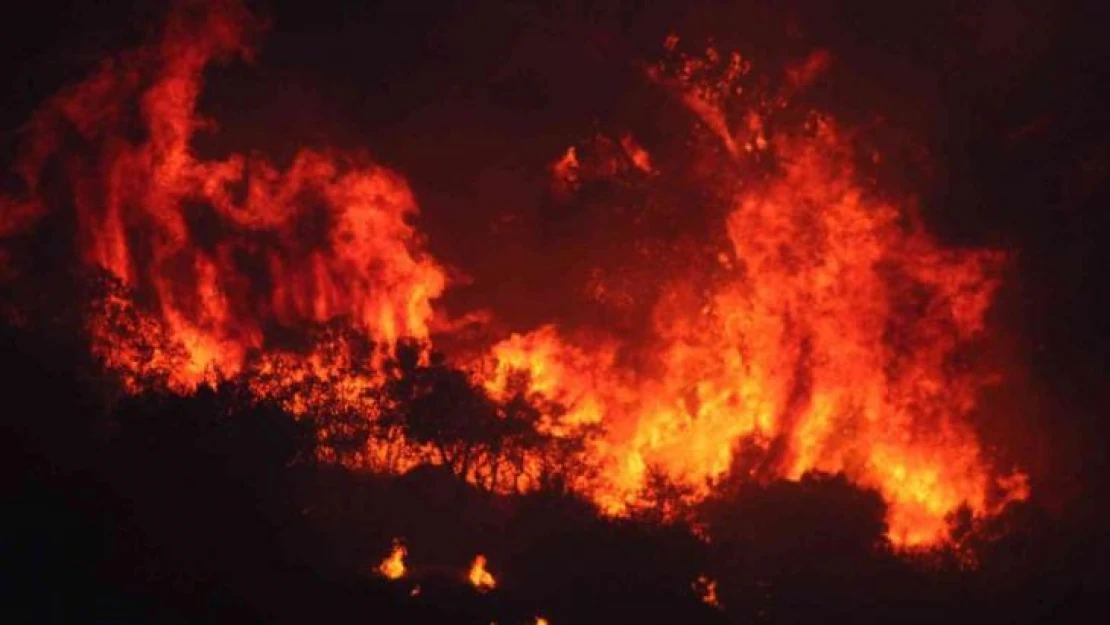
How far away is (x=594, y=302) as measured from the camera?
20.6 metres

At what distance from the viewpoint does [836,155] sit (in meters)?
20.0

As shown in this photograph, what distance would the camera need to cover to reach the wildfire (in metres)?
15.6

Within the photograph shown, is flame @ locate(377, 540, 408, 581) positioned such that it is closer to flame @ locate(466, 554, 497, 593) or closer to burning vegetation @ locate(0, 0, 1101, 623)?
flame @ locate(466, 554, 497, 593)

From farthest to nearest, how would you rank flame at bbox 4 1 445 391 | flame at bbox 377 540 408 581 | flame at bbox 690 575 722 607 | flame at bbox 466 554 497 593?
flame at bbox 4 1 445 391
flame at bbox 377 540 408 581
flame at bbox 466 554 497 593
flame at bbox 690 575 722 607

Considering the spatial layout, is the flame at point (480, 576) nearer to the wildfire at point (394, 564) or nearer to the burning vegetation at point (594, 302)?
the wildfire at point (394, 564)

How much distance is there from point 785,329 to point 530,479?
6.07 metres

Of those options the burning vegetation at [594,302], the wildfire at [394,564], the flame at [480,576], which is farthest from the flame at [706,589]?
the wildfire at [394,564]

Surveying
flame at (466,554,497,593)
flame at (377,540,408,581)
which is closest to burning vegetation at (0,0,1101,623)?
flame at (466,554,497,593)

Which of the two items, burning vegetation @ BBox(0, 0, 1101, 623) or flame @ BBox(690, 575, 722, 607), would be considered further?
burning vegetation @ BBox(0, 0, 1101, 623)

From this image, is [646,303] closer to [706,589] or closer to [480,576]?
[706,589]

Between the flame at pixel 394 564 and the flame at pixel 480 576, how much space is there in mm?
1070

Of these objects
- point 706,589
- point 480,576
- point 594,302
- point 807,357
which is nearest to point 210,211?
point 594,302

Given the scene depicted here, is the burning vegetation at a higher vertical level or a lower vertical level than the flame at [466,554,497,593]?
higher

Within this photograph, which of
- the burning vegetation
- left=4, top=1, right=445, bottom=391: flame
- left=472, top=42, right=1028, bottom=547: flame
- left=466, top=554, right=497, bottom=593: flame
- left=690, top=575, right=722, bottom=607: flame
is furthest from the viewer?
left=4, top=1, right=445, bottom=391: flame
